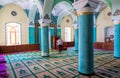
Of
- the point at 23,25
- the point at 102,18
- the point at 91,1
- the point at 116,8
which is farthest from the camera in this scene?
the point at 102,18

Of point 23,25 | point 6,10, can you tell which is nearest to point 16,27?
point 23,25

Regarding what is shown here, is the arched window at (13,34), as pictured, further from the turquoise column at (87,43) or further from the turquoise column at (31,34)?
the turquoise column at (87,43)

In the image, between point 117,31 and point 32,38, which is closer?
point 117,31

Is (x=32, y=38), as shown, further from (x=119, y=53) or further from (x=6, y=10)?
(x=119, y=53)

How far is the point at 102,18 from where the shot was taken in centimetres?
1511

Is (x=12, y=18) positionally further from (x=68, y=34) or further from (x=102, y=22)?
(x=102, y=22)

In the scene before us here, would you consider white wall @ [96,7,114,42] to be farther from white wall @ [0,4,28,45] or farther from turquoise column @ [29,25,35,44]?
white wall @ [0,4,28,45]

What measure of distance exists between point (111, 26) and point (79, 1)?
10950mm

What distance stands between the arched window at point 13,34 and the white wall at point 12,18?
523 mm

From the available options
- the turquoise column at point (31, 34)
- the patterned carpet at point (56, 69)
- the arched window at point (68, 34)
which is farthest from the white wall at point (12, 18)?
the patterned carpet at point (56, 69)

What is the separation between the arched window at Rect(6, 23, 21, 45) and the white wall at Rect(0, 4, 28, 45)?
523mm

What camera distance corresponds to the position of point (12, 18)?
13.3 meters

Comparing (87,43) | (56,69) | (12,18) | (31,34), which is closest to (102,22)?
(31,34)

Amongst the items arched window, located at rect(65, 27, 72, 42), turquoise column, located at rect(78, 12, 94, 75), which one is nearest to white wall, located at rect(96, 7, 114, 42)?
arched window, located at rect(65, 27, 72, 42)
